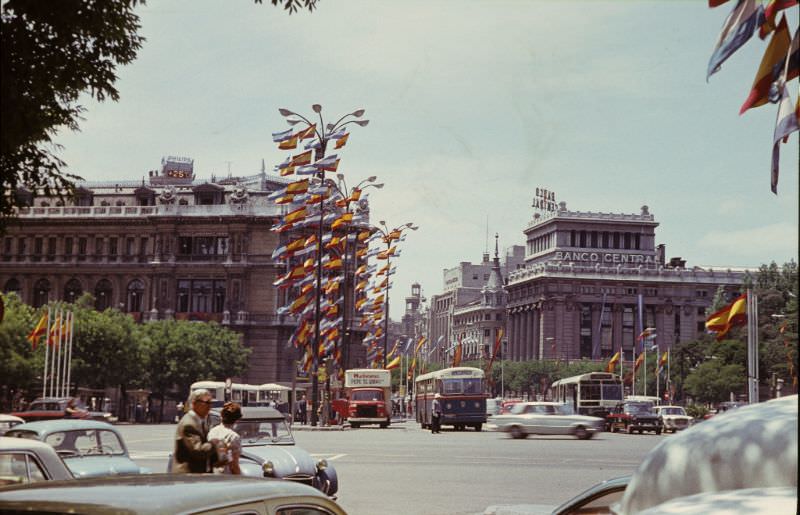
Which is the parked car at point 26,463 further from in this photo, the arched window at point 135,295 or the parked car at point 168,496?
the arched window at point 135,295

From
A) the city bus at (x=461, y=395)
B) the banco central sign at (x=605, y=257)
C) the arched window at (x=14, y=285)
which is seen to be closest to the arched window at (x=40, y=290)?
the arched window at (x=14, y=285)

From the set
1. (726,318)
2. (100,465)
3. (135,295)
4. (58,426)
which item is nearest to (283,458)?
(100,465)

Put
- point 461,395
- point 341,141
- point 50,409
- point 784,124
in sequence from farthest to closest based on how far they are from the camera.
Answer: point 461,395 → point 341,141 → point 50,409 → point 784,124

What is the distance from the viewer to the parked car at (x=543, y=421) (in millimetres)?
43844

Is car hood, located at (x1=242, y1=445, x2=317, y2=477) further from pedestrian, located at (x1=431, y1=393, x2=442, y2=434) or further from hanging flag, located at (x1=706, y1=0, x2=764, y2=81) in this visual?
pedestrian, located at (x1=431, y1=393, x2=442, y2=434)

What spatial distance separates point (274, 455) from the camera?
1516 centimetres

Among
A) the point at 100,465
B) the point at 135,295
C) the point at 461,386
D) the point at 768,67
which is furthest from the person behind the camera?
the point at 135,295

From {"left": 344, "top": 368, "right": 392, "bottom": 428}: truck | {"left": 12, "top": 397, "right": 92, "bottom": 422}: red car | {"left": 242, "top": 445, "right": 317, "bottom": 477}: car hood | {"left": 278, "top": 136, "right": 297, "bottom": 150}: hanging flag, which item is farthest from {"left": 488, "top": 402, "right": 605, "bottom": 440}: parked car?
{"left": 242, "top": 445, "right": 317, "bottom": 477}: car hood

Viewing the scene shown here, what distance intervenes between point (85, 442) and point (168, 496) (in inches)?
458

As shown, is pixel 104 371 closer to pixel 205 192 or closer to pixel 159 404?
pixel 159 404

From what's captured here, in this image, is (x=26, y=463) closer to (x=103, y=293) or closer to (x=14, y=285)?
(x=103, y=293)

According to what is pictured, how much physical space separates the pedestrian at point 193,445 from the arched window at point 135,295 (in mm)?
97179

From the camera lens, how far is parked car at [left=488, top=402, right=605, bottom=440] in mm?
43844

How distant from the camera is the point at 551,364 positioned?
148250 millimetres
